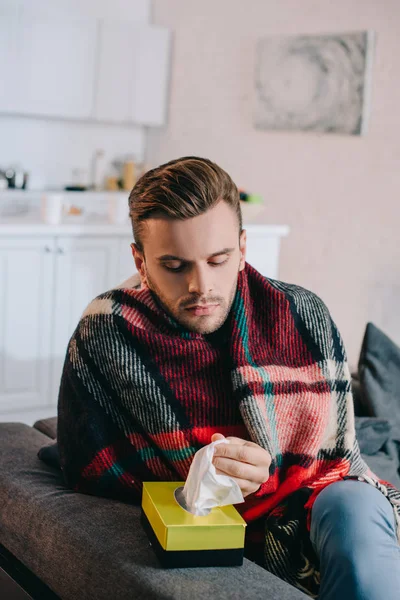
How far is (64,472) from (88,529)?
0.20 meters

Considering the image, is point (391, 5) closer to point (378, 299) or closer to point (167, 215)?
point (378, 299)

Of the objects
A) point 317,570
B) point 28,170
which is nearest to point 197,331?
point 317,570

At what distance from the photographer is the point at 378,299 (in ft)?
14.9

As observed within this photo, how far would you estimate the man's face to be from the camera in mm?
1409

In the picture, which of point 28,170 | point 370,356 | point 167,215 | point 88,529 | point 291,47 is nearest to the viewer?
point 88,529

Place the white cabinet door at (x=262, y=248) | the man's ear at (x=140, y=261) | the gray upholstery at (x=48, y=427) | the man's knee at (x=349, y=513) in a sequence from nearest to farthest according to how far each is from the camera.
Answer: the man's knee at (x=349, y=513)
the man's ear at (x=140, y=261)
the gray upholstery at (x=48, y=427)
the white cabinet door at (x=262, y=248)

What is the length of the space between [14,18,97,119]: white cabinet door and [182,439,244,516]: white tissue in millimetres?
4587

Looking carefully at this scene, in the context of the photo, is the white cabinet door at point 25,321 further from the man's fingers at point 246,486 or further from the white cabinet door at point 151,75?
the white cabinet door at point 151,75

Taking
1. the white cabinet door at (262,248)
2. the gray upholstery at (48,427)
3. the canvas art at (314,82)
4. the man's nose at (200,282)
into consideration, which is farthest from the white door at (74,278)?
the man's nose at (200,282)

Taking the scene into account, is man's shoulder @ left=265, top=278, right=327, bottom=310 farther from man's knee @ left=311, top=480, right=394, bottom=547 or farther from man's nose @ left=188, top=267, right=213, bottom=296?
man's knee @ left=311, top=480, right=394, bottom=547

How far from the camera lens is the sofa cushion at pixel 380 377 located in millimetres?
2113

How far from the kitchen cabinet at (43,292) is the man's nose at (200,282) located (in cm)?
190

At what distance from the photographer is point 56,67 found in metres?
5.50

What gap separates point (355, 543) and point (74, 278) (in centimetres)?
240
